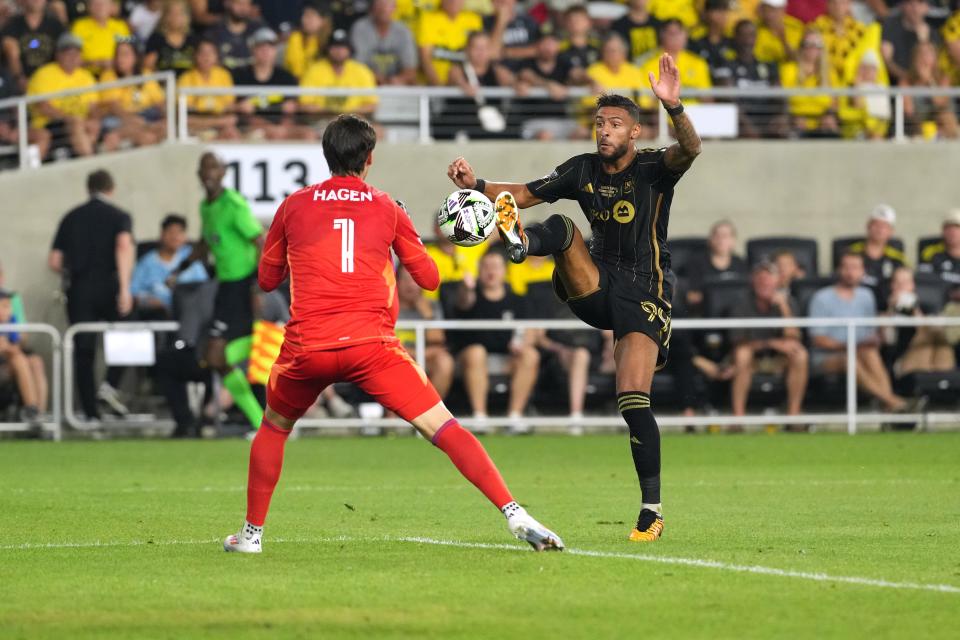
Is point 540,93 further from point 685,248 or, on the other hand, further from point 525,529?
point 525,529

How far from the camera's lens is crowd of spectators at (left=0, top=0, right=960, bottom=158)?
65.1ft

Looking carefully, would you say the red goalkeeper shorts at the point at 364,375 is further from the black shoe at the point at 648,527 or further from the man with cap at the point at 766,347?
the man with cap at the point at 766,347

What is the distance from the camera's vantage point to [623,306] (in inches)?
346

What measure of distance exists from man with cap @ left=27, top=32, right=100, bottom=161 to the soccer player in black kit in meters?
11.7

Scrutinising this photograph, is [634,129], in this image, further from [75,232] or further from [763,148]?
[763,148]

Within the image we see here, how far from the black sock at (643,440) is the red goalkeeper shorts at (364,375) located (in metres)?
1.29

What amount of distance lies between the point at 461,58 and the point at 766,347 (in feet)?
18.0

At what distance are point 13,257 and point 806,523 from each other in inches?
486

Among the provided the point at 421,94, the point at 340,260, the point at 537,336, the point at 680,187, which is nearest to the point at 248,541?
the point at 340,260

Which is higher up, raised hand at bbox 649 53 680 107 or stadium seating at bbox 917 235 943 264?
raised hand at bbox 649 53 680 107

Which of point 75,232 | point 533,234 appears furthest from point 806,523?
point 75,232

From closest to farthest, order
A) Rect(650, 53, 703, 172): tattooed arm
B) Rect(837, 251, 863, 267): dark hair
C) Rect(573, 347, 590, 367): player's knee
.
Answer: Rect(650, 53, 703, 172): tattooed arm < Rect(573, 347, 590, 367): player's knee < Rect(837, 251, 863, 267): dark hair

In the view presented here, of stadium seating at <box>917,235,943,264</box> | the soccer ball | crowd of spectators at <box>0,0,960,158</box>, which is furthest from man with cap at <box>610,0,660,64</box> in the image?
the soccer ball

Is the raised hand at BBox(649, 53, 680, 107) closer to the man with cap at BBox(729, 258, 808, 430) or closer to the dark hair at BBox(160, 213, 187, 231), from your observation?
the man with cap at BBox(729, 258, 808, 430)
